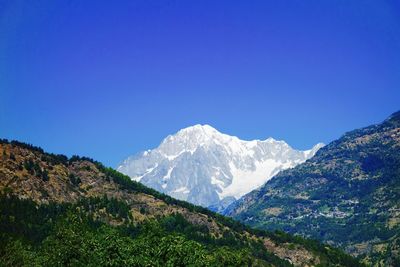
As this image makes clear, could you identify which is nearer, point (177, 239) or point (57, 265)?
point (57, 265)

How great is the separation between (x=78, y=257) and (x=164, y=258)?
22063mm

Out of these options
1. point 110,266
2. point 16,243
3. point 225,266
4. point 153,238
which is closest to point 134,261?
point 110,266

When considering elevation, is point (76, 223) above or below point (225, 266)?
above

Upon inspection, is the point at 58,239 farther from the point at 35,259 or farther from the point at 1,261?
the point at 1,261

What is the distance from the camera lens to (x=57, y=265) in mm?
137500

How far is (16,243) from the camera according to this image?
18088 cm

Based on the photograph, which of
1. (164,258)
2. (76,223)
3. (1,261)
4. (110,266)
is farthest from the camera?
(1,261)

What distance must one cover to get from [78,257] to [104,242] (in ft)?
25.3

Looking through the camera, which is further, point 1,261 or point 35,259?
point 1,261

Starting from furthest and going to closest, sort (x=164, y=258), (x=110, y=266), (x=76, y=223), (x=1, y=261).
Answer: (x=1, y=261) → (x=76, y=223) → (x=164, y=258) → (x=110, y=266)

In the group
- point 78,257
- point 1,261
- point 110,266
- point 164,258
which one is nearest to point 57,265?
point 78,257

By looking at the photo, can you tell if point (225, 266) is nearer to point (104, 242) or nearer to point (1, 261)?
point (104, 242)

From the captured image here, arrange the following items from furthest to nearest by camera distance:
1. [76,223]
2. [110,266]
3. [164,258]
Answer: [76,223]
[164,258]
[110,266]

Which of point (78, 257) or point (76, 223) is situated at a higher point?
point (76, 223)
